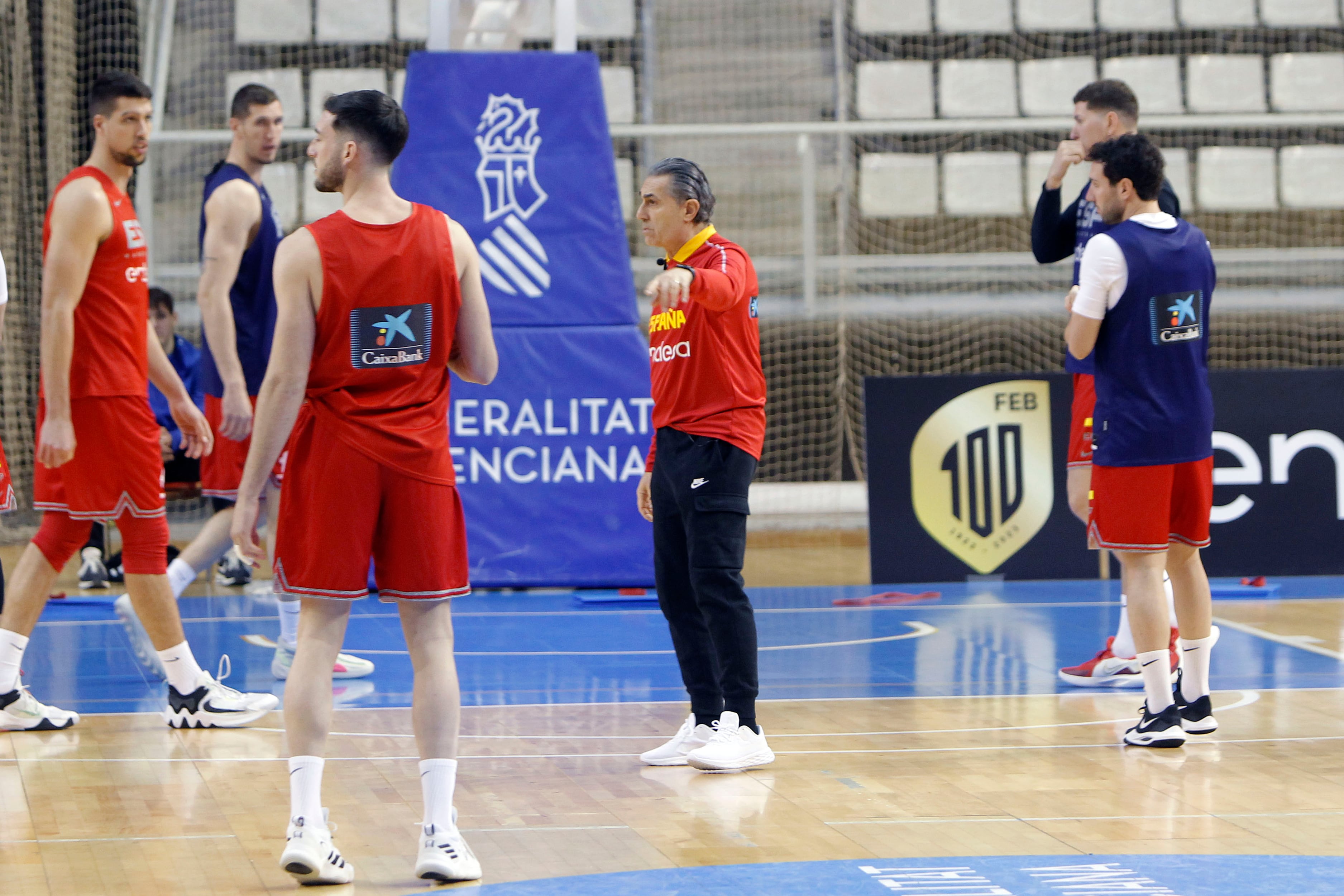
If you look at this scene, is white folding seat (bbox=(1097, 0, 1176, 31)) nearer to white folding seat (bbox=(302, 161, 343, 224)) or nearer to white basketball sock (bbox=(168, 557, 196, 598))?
white folding seat (bbox=(302, 161, 343, 224))

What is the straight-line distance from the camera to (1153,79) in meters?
13.9

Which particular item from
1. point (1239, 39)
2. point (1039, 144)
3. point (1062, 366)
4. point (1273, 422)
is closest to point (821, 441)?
point (1062, 366)

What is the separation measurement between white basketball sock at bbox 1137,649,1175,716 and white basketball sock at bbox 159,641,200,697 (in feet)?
9.91

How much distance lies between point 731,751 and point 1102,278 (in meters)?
1.83

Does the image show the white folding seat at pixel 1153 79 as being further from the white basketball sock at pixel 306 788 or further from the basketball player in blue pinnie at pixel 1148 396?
the white basketball sock at pixel 306 788

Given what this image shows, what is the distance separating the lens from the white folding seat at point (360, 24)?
13.5 m

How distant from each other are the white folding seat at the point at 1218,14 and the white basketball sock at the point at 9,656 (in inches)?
500

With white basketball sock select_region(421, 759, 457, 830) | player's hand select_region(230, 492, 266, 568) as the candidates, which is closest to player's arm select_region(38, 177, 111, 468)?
player's hand select_region(230, 492, 266, 568)

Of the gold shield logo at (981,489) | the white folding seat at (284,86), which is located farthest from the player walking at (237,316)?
the white folding seat at (284,86)

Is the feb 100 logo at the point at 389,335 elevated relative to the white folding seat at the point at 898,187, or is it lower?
lower

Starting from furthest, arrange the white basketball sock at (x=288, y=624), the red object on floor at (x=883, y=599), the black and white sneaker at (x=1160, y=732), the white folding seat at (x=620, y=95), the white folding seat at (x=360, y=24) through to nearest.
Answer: the white folding seat at (x=360, y=24)
the white folding seat at (x=620, y=95)
the red object on floor at (x=883, y=599)
the white basketball sock at (x=288, y=624)
the black and white sneaker at (x=1160, y=732)

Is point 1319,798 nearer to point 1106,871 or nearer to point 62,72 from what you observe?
point 1106,871

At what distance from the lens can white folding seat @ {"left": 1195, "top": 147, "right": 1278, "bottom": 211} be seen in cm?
1337

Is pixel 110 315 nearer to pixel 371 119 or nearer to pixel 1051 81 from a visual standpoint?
pixel 371 119
